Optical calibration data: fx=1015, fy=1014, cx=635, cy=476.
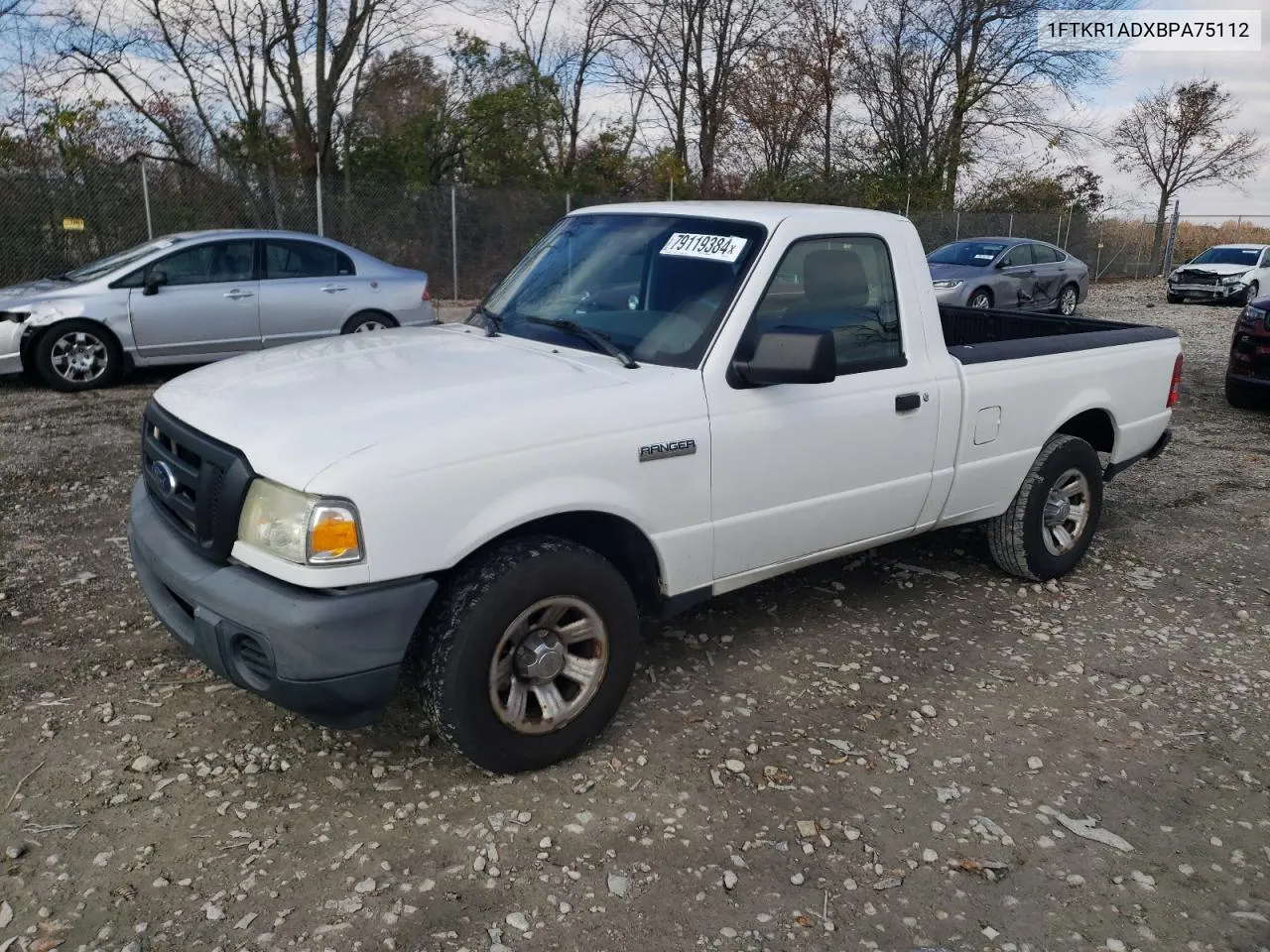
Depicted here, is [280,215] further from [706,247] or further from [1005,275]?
[706,247]

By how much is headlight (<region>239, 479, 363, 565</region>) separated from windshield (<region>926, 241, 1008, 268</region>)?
1509 centimetres

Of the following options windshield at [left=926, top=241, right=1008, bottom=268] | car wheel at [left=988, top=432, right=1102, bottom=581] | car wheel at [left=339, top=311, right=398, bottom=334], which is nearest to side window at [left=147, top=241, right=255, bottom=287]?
car wheel at [left=339, top=311, right=398, bottom=334]

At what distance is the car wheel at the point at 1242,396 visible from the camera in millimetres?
9664

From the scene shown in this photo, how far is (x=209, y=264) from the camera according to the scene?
9.73 m

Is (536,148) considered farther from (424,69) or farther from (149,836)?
(149,836)

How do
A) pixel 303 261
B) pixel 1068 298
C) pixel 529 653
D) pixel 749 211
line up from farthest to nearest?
pixel 1068 298
pixel 303 261
pixel 749 211
pixel 529 653

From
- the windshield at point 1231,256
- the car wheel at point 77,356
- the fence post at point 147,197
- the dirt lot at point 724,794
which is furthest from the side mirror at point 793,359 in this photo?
the windshield at point 1231,256

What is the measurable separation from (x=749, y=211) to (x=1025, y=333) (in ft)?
8.41

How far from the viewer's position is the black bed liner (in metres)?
4.57

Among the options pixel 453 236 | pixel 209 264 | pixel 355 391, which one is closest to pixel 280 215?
pixel 453 236

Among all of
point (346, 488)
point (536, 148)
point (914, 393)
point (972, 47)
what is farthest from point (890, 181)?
point (346, 488)

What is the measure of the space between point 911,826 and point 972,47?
32326 millimetres

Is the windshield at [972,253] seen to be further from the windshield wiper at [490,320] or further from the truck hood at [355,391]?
the truck hood at [355,391]

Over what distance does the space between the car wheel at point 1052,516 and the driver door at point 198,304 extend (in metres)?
7.56
